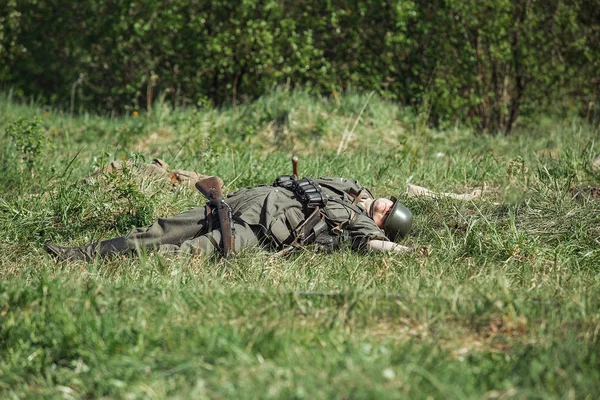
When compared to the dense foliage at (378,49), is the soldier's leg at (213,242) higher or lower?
lower

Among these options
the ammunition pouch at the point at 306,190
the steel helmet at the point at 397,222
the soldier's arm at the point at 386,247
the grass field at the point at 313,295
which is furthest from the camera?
the steel helmet at the point at 397,222

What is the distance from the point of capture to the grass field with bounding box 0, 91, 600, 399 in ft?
10.2

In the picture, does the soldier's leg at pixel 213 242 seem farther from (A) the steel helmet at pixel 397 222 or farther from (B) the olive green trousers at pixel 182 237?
(A) the steel helmet at pixel 397 222

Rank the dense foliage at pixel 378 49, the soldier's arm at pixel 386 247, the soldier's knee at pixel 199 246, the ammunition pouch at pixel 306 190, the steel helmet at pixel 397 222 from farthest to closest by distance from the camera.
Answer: the dense foliage at pixel 378 49 < the steel helmet at pixel 397 222 < the ammunition pouch at pixel 306 190 < the soldier's arm at pixel 386 247 < the soldier's knee at pixel 199 246

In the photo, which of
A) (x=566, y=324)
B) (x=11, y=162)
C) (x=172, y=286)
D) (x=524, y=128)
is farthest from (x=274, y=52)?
(x=566, y=324)

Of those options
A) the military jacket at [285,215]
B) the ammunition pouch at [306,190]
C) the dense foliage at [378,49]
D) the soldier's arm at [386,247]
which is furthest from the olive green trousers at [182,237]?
the dense foliage at [378,49]

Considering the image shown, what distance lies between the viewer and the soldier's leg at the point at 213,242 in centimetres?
515

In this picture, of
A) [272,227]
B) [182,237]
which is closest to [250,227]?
[272,227]

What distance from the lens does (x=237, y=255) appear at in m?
5.15

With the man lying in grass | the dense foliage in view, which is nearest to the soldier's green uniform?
the man lying in grass

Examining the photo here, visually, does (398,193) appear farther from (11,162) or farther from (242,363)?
(242,363)

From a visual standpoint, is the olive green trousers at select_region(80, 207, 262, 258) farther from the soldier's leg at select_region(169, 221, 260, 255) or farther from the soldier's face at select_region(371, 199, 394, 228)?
the soldier's face at select_region(371, 199, 394, 228)

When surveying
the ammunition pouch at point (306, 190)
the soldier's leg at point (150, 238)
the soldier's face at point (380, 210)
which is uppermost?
the ammunition pouch at point (306, 190)

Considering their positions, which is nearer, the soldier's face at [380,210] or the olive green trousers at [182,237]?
the olive green trousers at [182,237]
